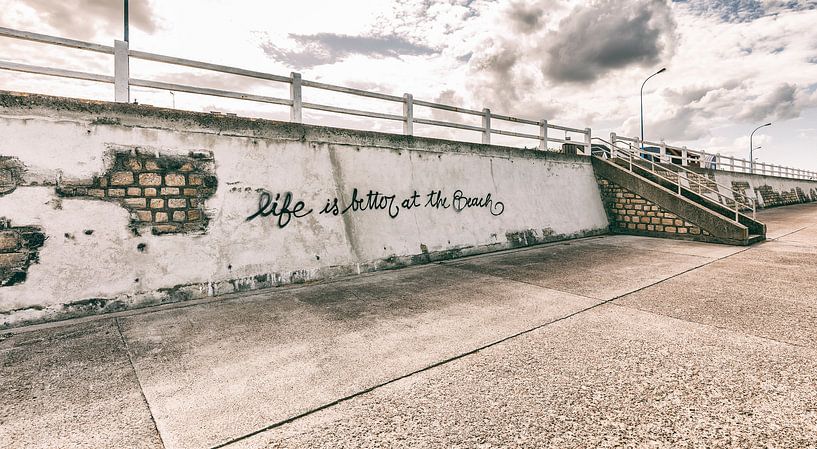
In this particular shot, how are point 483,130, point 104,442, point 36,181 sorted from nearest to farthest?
point 104,442 < point 36,181 < point 483,130

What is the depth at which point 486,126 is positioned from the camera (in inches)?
369

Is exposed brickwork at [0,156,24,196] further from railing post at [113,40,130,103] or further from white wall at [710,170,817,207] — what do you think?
white wall at [710,170,817,207]

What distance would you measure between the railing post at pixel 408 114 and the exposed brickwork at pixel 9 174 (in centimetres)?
588

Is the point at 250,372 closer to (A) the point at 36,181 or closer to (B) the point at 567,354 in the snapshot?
(B) the point at 567,354

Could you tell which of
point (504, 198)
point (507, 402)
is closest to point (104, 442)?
point (507, 402)

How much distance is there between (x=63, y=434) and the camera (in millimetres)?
2217

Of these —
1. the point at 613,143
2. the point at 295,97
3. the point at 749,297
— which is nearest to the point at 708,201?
the point at 613,143

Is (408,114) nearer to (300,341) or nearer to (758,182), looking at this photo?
(300,341)

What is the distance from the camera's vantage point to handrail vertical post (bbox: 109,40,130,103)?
511 centimetres

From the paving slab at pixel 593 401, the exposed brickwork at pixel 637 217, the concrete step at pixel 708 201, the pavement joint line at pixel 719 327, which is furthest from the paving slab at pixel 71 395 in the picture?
the exposed brickwork at pixel 637 217

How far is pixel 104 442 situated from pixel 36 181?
401 centimetres

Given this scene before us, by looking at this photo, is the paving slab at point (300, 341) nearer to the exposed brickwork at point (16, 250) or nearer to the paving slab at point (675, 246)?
the exposed brickwork at point (16, 250)

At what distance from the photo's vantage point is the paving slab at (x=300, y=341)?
98.8 inches

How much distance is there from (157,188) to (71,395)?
3235 millimetres
